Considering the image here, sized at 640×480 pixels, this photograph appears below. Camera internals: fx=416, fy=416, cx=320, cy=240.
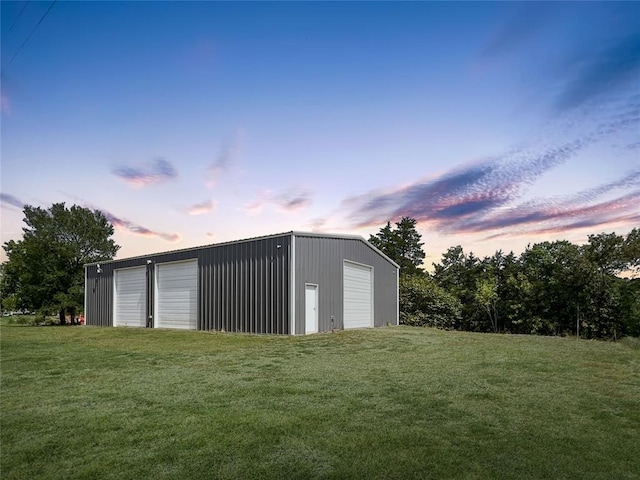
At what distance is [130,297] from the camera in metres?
21.4

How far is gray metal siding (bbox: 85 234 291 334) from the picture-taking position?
14305 mm

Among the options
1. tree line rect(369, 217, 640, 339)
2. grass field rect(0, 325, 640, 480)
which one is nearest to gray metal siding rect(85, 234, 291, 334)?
grass field rect(0, 325, 640, 480)

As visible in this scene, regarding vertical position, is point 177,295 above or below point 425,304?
above

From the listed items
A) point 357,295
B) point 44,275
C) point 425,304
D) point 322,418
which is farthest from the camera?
point 425,304

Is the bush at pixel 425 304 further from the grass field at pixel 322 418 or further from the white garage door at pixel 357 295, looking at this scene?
the grass field at pixel 322 418

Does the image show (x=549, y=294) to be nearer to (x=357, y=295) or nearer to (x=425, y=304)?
(x=425, y=304)

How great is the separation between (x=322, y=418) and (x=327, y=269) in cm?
1111

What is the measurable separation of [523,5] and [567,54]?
1.80m

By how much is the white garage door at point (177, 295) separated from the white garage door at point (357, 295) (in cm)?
644

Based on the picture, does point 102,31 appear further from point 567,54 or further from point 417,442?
point 567,54

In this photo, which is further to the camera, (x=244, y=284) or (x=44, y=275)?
(x=44, y=275)

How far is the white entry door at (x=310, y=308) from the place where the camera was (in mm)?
14477

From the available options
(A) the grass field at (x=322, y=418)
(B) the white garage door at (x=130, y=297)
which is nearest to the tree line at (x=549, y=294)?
(B) the white garage door at (x=130, y=297)

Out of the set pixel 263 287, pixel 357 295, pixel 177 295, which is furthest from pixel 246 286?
pixel 177 295
